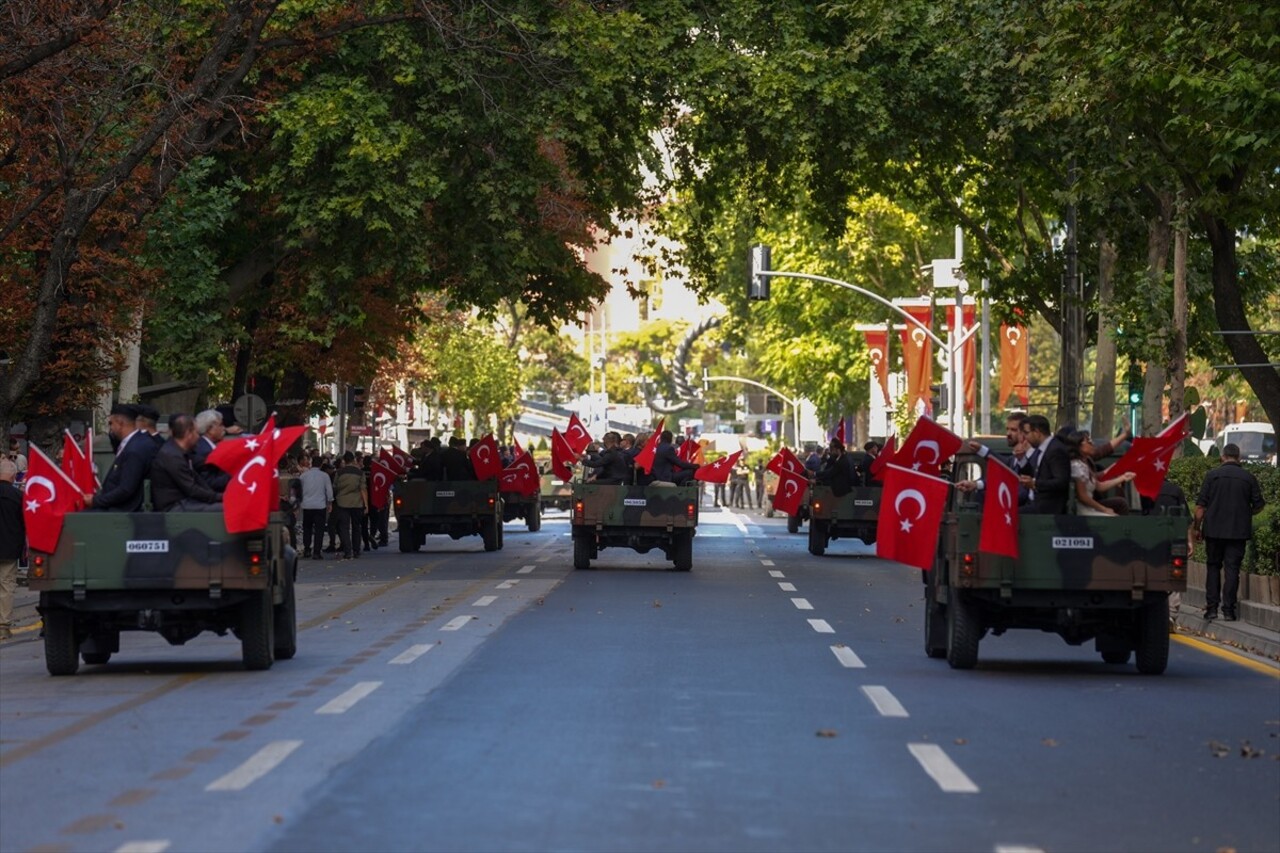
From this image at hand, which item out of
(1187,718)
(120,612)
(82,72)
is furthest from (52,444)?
(1187,718)

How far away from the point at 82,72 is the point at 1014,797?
20.6m

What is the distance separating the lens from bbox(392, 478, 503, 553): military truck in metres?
38.1

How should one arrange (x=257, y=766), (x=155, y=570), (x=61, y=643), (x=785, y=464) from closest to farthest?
1. (x=257, y=766)
2. (x=155, y=570)
3. (x=61, y=643)
4. (x=785, y=464)

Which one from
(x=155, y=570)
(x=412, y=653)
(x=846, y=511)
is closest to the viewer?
(x=155, y=570)

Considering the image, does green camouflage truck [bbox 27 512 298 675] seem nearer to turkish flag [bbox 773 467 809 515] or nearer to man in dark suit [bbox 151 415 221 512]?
man in dark suit [bbox 151 415 221 512]

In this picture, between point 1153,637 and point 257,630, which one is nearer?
point 257,630

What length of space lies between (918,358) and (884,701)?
40.8 m

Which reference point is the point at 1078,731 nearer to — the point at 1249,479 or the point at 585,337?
the point at 1249,479

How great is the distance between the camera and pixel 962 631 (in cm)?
1611

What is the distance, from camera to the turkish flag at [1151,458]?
17.0 meters

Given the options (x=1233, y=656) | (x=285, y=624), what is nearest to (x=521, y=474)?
(x=1233, y=656)

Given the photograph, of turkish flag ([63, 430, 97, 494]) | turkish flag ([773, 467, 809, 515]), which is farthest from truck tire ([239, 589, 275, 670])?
turkish flag ([773, 467, 809, 515])

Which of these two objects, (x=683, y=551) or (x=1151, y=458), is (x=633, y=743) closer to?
(x=1151, y=458)

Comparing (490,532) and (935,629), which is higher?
(490,532)
